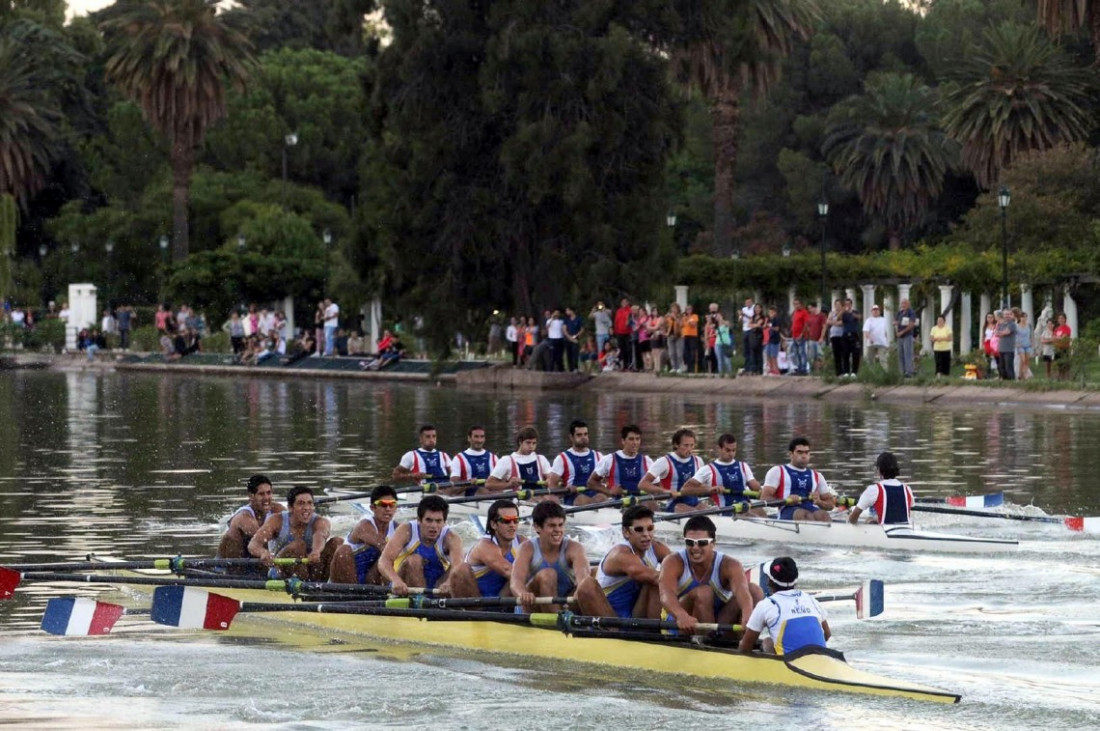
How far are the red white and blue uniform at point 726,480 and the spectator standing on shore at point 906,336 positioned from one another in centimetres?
1846

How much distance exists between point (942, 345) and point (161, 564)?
26030 mm

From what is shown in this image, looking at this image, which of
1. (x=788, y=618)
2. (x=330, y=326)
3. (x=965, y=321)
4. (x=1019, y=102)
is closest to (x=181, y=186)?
(x=330, y=326)

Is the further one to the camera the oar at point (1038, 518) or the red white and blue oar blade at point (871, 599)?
the oar at point (1038, 518)

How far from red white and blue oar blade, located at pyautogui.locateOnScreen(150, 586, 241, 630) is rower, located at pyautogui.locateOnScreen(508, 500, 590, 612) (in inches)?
97.8

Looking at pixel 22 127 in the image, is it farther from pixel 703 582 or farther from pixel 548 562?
pixel 703 582

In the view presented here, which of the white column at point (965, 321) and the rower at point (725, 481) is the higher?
the white column at point (965, 321)

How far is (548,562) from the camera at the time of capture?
16.1 meters

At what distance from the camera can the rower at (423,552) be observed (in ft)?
55.3

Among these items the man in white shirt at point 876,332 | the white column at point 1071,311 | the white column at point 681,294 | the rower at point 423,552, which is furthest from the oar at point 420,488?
the white column at point 681,294

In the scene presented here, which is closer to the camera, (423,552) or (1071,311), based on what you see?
(423,552)

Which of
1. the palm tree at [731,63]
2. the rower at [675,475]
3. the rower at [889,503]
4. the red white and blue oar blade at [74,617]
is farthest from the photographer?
the palm tree at [731,63]

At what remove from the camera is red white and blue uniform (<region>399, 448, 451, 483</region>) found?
25.2 metres

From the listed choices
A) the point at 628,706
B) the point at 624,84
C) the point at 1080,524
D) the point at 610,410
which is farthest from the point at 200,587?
the point at 624,84

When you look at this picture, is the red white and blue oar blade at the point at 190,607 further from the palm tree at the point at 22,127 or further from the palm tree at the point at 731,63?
the palm tree at the point at 22,127
